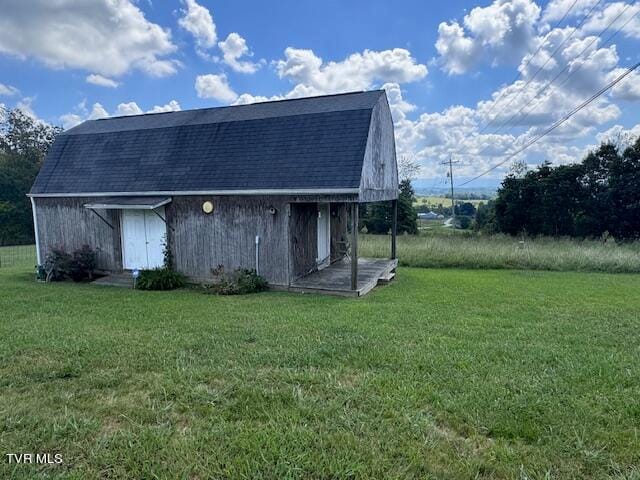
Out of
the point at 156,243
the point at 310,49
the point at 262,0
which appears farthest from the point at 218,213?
the point at 310,49

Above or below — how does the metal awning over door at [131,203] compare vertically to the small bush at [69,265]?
above

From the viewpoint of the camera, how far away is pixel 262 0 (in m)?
12.6

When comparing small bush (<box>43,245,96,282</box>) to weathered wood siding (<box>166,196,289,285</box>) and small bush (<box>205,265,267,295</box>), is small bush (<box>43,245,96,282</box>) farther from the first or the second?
small bush (<box>205,265,267,295</box>)

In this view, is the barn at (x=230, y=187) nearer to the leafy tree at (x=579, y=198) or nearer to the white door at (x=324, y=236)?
the white door at (x=324, y=236)

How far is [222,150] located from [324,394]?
837cm

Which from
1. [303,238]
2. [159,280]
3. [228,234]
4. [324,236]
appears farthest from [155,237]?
[324,236]

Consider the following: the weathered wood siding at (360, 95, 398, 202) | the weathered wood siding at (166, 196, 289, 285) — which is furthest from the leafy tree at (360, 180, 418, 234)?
the weathered wood siding at (166, 196, 289, 285)

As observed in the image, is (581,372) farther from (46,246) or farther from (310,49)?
(310,49)

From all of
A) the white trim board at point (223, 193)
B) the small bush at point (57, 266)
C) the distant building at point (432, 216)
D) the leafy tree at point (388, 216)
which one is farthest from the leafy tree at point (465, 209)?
the small bush at point (57, 266)

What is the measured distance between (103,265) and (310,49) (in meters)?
11.8

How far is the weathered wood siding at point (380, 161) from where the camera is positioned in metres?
9.16

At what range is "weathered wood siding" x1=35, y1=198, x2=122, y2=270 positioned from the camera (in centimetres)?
1124

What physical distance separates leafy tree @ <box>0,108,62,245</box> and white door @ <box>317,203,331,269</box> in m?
29.6

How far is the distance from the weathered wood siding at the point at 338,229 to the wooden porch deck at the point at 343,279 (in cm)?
73
